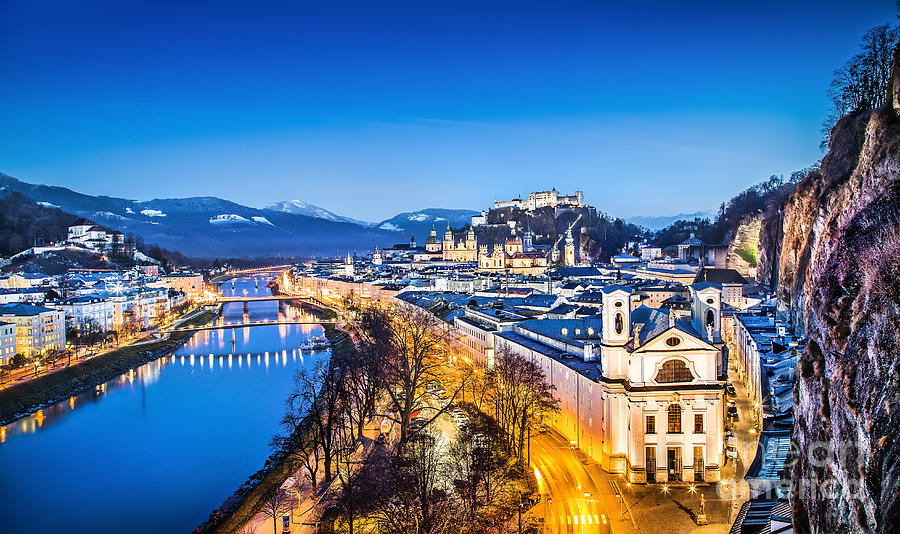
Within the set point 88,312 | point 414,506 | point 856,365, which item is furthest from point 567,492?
point 88,312

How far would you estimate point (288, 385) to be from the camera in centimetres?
2630

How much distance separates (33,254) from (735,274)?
61389mm

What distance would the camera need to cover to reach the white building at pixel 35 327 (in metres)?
28.3

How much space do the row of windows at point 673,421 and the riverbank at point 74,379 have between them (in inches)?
745

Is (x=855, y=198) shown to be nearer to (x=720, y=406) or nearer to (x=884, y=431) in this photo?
Result: (x=884, y=431)

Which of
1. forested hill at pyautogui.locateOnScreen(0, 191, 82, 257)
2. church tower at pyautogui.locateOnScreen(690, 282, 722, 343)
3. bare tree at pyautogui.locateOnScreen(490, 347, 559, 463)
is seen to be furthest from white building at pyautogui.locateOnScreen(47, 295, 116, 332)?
forested hill at pyautogui.locateOnScreen(0, 191, 82, 257)

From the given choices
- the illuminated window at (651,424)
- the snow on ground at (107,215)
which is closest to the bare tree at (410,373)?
the illuminated window at (651,424)

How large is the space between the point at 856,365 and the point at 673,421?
6.68 meters

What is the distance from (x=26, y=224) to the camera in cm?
7219

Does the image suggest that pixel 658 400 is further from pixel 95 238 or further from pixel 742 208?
pixel 95 238

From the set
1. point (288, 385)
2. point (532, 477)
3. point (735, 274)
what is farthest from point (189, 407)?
point (735, 274)

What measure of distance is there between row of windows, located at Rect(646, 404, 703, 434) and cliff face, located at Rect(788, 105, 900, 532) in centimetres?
460

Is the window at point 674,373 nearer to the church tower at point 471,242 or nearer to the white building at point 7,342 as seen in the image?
the white building at point 7,342

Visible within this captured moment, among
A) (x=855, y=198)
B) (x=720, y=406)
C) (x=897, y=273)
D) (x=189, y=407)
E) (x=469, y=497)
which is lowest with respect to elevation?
(x=189, y=407)
